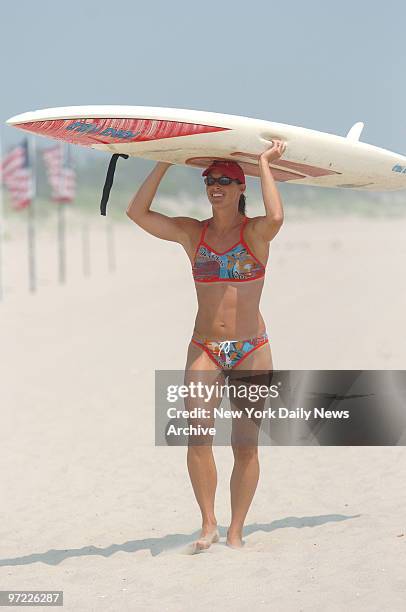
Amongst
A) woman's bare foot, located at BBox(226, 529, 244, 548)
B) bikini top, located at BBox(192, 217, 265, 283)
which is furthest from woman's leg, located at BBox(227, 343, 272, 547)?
bikini top, located at BBox(192, 217, 265, 283)

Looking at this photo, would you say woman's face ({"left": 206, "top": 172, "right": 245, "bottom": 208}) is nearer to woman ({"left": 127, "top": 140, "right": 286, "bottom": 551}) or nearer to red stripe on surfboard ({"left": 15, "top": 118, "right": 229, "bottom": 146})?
woman ({"left": 127, "top": 140, "right": 286, "bottom": 551})

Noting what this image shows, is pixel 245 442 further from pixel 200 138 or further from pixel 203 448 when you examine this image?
pixel 200 138

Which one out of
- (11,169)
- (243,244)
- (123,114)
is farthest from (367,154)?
(11,169)

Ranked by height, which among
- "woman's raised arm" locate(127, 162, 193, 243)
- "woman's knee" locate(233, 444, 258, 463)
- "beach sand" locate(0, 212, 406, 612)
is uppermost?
"woman's raised arm" locate(127, 162, 193, 243)

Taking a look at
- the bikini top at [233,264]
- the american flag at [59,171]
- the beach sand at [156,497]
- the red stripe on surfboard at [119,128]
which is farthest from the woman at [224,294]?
the american flag at [59,171]

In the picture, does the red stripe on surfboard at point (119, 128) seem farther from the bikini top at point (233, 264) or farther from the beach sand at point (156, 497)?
the beach sand at point (156, 497)

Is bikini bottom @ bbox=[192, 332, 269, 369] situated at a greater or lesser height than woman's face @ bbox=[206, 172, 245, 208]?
lesser

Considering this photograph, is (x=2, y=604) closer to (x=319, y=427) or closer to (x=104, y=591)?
(x=104, y=591)

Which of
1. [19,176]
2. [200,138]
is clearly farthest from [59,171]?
[200,138]

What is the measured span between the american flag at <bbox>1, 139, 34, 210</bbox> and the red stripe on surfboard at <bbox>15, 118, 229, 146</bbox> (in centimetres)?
1828

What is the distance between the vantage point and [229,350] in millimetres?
4961

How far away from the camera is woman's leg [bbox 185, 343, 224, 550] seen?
196 inches

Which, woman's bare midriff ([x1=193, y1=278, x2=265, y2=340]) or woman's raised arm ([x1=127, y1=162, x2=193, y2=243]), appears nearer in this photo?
woman's bare midriff ([x1=193, y1=278, x2=265, y2=340])
